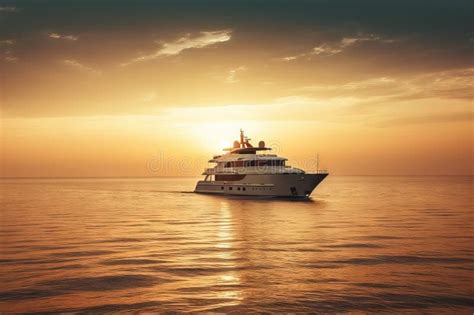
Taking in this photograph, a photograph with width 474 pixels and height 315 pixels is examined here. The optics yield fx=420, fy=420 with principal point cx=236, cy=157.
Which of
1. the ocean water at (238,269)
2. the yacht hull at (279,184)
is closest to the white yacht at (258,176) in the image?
the yacht hull at (279,184)

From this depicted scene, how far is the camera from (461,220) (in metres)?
39.3

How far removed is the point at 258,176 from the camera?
6209cm

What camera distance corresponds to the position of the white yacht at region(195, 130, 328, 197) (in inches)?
2321

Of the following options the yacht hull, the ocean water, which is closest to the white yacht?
the yacht hull

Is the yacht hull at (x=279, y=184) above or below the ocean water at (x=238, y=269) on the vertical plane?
above

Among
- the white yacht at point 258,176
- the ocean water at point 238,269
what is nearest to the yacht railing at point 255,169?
the white yacht at point 258,176

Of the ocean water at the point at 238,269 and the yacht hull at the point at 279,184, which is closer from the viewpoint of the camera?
the ocean water at the point at 238,269

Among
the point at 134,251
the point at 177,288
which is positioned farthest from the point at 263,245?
the point at 177,288

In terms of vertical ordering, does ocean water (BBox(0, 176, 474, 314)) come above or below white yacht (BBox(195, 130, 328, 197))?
below

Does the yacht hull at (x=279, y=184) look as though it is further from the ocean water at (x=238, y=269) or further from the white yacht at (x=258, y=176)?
the ocean water at (x=238, y=269)

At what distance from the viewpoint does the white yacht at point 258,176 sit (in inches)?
2321

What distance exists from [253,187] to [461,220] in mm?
30103

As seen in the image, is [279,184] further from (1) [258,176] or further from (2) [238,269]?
(2) [238,269]

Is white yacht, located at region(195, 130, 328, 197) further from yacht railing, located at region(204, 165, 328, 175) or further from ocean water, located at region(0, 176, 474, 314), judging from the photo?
ocean water, located at region(0, 176, 474, 314)
